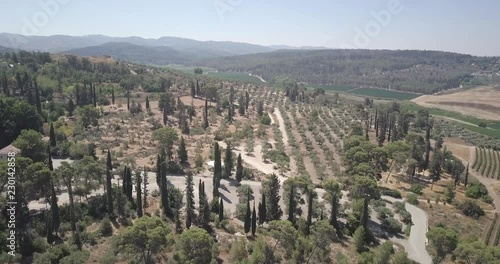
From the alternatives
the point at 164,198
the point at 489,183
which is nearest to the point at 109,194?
the point at 164,198

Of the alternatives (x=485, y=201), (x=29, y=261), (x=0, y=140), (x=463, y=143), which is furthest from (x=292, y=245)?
(x=463, y=143)

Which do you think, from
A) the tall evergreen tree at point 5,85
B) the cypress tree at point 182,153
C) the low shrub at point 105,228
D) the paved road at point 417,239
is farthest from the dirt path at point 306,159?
the tall evergreen tree at point 5,85

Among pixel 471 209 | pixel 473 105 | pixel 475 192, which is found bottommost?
pixel 471 209

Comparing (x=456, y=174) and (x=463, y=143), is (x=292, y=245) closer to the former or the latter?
(x=456, y=174)

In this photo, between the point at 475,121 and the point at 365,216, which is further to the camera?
the point at 475,121

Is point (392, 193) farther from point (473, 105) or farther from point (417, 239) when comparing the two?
point (473, 105)

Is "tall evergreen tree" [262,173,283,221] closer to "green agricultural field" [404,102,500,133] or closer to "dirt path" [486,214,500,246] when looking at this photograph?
"dirt path" [486,214,500,246]
